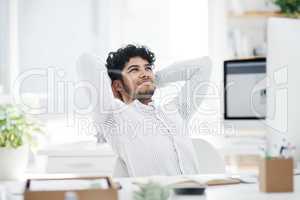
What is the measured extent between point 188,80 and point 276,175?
3.19ft

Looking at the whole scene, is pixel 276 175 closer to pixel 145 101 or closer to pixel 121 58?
pixel 145 101

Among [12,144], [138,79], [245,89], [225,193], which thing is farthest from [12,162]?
[245,89]

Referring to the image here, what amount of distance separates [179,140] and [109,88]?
33cm

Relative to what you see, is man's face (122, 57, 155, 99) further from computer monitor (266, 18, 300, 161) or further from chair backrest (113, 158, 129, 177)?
computer monitor (266, 18, 300, 161)

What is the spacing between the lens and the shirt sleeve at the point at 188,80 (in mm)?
2311

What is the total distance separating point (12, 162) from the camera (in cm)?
231

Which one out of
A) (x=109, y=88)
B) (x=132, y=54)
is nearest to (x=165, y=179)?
(x=109, y=88)

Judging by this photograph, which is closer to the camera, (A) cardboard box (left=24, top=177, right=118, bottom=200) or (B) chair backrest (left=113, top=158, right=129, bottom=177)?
(A) cardboard box (left=24, top=177, right=118, bottom=200)

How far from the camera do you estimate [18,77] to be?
3709 mm

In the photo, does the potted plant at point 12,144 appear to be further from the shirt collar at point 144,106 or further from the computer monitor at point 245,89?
the computer monitor at point 245,89

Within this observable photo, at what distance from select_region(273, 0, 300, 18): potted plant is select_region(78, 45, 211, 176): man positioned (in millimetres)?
1647

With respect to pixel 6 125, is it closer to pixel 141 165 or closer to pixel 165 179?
pixel 141 165

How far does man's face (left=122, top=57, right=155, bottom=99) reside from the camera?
87.2 inches

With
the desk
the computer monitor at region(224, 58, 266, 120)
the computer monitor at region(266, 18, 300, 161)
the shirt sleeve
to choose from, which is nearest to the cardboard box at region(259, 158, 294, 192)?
the desk
